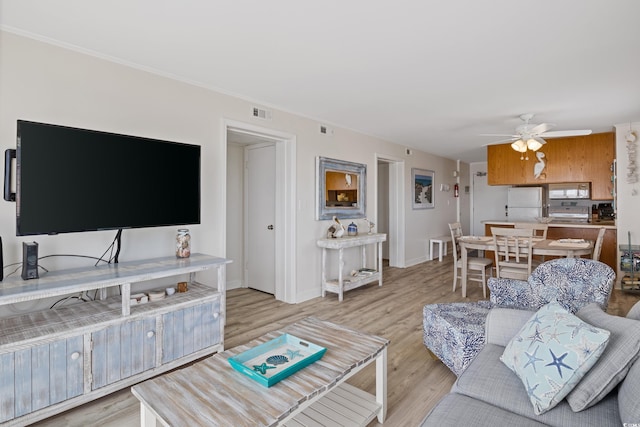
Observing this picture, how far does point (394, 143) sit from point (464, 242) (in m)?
2.40

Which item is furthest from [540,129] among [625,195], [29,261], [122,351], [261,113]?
[29,261]

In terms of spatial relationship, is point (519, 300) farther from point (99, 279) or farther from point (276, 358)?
point (99, 279)

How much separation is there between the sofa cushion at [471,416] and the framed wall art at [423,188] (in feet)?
18.2

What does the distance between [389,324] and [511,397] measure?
2.09 metres

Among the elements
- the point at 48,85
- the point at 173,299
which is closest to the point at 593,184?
the point at 173,299

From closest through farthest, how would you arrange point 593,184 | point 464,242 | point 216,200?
1. point 216,200
2. point 464,242
3. point 593,184

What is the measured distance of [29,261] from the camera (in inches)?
80.7

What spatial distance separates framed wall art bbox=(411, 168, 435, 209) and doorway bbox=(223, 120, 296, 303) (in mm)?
3402

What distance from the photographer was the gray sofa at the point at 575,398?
3.99 feet

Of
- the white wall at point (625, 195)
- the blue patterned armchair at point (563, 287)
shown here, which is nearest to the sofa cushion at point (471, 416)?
the blue patterned armchair at point (563, 287)

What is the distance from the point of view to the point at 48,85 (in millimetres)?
2324

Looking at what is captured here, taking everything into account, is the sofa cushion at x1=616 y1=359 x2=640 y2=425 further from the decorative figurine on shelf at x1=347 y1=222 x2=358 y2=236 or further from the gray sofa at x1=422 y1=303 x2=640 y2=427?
the decorative figurine on shelf at x1=347 y1=222 x2=358 y2=236

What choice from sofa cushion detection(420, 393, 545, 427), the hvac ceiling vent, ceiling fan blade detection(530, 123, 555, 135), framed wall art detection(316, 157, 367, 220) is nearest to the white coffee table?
sofa cushion detection(420, 393, 545, 427)

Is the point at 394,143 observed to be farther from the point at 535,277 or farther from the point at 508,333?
the point at 508,333
